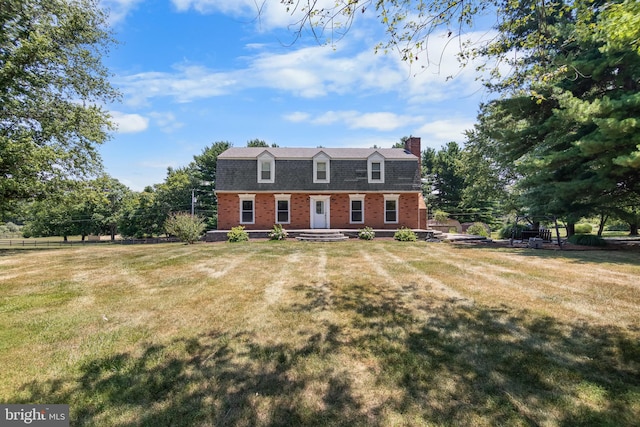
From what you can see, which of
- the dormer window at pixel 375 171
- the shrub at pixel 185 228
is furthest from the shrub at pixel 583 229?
the shrub at pixel 185 228

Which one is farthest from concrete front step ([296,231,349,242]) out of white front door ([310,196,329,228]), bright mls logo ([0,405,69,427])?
bright mls logo ([0,405,69,427])

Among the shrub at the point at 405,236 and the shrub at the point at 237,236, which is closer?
the shrub at the point at 237,236

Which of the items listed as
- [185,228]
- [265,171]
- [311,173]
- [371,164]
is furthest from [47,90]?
[371,164]

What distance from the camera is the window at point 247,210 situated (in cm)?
2037

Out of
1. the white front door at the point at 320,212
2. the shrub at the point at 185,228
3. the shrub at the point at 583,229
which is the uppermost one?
the white front door at the point at 320,212

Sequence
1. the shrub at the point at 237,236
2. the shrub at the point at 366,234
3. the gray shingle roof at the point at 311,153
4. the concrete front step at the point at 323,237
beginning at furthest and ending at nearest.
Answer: the gray shingle roof at the point at 311,153
the shrub at the point at 366,234
the concrete front step at the point at 323,237
the shrub at the point at 237,236

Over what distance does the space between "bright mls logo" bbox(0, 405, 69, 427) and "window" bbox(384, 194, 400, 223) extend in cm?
1950

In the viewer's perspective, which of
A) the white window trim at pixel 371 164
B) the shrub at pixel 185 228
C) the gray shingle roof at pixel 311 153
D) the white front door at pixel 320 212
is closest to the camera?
the shrub at pixel 185 228

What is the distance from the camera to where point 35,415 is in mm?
2660

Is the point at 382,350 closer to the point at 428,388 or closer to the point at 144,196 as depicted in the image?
the point at 428,388

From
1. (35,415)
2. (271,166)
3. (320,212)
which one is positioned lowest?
(35,415)

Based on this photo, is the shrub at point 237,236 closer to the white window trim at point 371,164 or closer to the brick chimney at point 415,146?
the white window trim at point 371,164

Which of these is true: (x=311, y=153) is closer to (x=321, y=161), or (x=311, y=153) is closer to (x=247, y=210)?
(x=321, y=161)

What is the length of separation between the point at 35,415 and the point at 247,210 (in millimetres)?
18052
